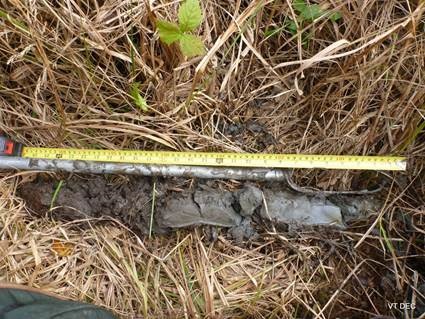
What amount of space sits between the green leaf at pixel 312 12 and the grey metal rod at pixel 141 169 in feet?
2.12

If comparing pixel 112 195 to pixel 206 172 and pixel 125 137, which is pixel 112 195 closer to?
pixel 125 137

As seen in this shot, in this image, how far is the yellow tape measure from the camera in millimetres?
1902

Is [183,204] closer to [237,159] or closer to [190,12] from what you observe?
[237,159]

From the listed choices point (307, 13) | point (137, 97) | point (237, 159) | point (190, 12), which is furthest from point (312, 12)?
point (137, 97)

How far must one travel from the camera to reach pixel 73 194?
195cm

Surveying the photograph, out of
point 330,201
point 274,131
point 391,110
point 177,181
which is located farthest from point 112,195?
point 391,110

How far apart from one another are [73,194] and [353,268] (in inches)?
50.1

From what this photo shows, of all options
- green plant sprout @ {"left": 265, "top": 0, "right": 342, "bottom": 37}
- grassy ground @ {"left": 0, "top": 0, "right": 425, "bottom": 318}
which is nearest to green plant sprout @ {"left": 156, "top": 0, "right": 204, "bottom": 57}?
grassy ground @ {"left": 0, "top": 0, "right": 425, "bottom": 318}

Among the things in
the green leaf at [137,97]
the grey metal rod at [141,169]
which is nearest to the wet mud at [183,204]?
the grey metal rod at [141,169]

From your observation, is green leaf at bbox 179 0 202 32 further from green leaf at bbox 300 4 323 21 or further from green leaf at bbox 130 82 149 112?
green leaf at bbox 300 4 323 21

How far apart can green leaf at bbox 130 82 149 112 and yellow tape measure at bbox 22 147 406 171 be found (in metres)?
0.20

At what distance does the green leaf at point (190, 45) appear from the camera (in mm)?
1615

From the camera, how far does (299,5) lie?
1813 mm

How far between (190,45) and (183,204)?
2.24ft
